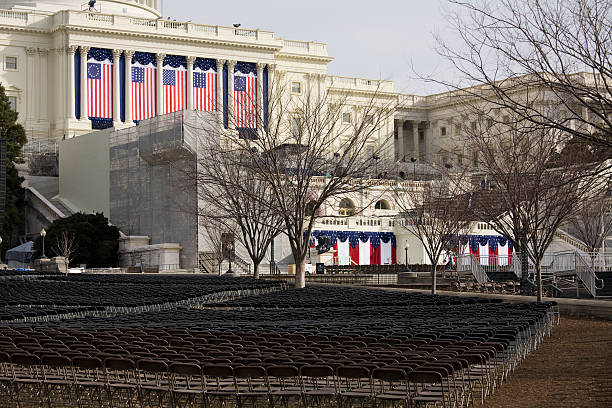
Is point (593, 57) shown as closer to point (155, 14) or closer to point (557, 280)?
point (557, 280)

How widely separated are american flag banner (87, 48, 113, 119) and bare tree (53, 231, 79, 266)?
2673cm

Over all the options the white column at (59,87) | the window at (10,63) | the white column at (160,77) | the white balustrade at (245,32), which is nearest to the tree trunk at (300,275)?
the white column at (59,87)

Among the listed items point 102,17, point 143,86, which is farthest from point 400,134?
point 102,17

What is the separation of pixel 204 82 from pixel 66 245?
124 ft

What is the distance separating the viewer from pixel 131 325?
21.2 m

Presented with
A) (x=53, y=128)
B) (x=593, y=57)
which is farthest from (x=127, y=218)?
(x=593, y=57)

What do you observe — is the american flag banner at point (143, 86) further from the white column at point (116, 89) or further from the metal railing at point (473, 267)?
the metal railing at point (473, 267)

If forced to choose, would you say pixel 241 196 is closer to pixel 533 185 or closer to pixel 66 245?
pixel 66 245

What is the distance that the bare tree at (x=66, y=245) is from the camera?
226ft

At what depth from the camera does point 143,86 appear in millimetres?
100000

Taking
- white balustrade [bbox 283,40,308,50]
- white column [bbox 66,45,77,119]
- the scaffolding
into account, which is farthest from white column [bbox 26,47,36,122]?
white balustrade [bbox 283,40,308,50]

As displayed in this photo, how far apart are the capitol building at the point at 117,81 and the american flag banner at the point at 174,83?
0.11 meters

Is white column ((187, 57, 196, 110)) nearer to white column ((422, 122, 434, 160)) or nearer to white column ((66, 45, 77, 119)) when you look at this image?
white column ((66, 45, 77, 119))

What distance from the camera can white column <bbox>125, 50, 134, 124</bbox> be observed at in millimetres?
97750
